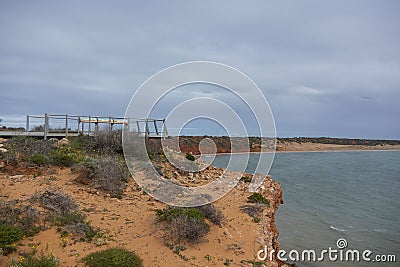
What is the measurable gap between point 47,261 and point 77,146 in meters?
9.27

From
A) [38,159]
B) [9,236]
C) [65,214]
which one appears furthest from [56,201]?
[38,159]

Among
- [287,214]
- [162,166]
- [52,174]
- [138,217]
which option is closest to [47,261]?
[138,217]

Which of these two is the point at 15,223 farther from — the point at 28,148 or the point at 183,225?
the point at 28,148

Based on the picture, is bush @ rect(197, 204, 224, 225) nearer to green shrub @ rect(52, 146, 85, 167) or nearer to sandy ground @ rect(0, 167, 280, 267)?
sandy ground @ rect(0, 167, 280, 267)

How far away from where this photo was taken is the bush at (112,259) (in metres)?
5.84

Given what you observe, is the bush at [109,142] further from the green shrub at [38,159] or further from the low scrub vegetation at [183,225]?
the low scrub vegetation at [183,225]

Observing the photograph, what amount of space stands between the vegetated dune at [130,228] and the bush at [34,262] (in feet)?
1.09

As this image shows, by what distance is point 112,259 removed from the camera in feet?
19.4

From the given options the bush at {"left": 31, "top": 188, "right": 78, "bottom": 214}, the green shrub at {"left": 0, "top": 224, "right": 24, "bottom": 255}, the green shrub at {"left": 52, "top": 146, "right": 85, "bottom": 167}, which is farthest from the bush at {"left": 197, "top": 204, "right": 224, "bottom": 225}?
the green shrub at {"left": 52, "top": 146, "right": 85, "bottom": 167}

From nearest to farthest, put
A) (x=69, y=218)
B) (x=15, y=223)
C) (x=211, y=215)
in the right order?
(x=15, y=223), (x=69, y=218), (x=211, y=215)

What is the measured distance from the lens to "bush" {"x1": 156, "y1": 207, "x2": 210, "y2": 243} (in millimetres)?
7477

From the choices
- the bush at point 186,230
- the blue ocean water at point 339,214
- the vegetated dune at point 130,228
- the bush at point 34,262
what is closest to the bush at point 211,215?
the vegetated dune at point 130,228

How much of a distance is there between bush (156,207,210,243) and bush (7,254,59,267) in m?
2.63

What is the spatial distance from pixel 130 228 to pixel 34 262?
2697 millimetres
